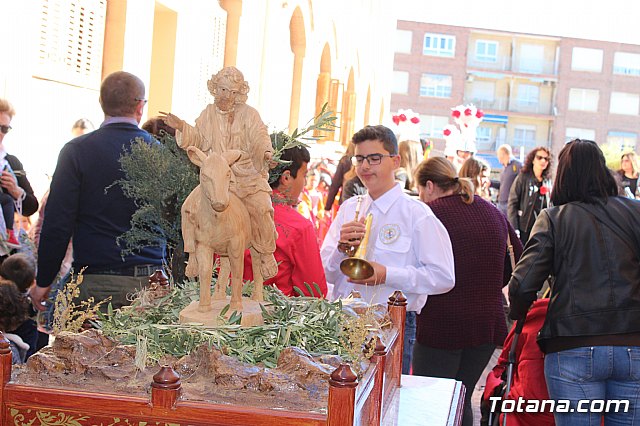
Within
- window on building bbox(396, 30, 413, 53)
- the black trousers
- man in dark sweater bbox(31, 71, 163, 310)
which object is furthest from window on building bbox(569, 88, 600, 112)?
man in dark sweater bbox(31, 71, 163, 310)

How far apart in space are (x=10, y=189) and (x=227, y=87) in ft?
9.66

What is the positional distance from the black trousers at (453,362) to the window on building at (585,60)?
5132 cm

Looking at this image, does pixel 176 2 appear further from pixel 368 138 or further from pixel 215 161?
pixel 215 161

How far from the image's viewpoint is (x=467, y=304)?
4.56m

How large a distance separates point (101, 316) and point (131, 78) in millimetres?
1774

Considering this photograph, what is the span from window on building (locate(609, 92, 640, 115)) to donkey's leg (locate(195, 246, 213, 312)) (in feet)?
179

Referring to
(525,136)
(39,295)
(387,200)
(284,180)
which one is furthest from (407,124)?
(525,136)

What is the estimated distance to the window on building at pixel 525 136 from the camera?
5125cm

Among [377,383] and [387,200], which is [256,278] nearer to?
[377,383]

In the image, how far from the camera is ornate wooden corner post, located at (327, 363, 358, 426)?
6.13 feet

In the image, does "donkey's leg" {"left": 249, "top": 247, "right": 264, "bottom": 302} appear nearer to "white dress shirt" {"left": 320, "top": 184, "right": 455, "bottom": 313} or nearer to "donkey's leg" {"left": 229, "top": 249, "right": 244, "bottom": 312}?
"donkey's leg" {"left": 229, "top": 249, "right": 244, "bottom": 312}

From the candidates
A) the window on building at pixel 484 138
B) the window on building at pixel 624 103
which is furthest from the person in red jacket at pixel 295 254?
the window on building at pixel 624 103

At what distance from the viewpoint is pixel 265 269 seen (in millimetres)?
2705

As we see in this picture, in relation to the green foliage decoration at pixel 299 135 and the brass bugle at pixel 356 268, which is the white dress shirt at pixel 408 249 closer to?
the brass bugle at pixel 356 268
